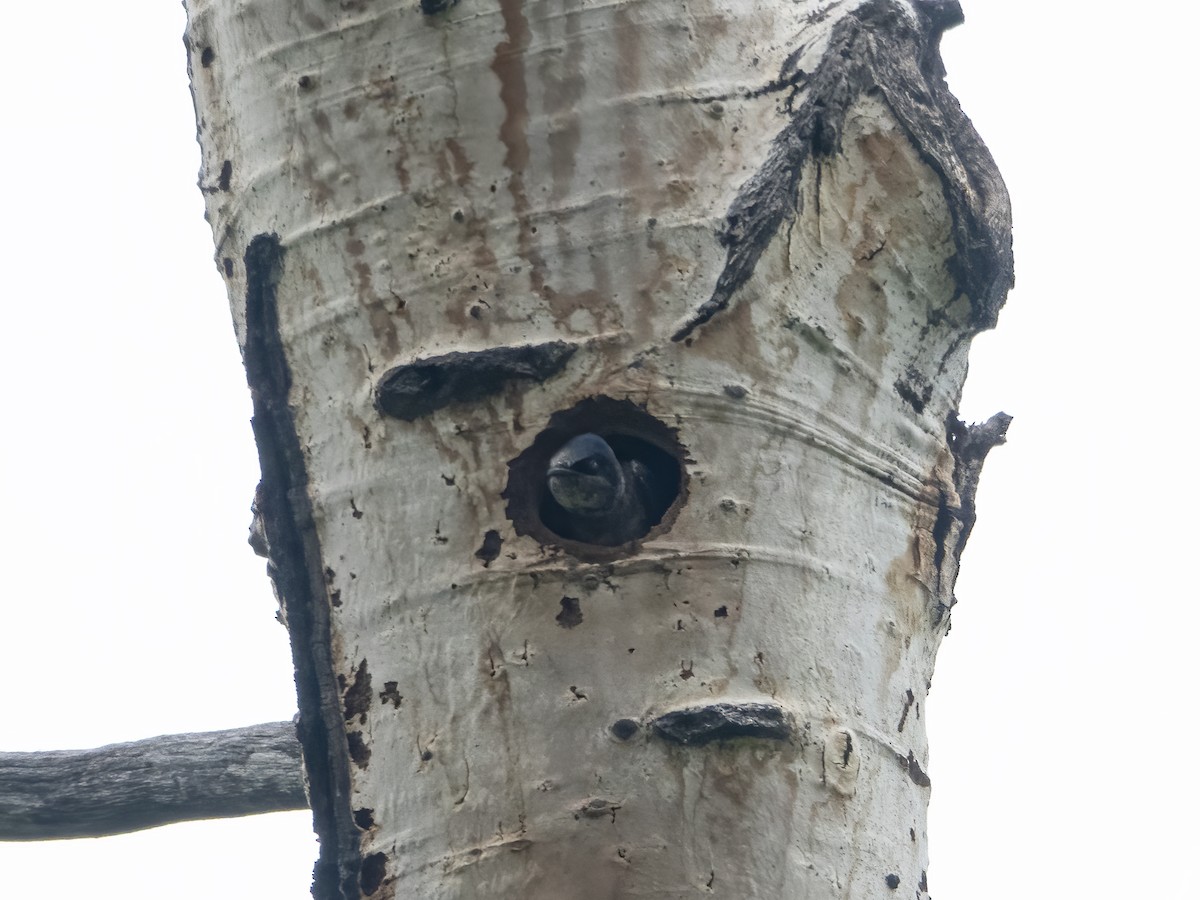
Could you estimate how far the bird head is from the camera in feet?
5.28

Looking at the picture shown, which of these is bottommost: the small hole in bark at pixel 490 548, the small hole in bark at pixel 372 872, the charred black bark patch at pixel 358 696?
the small hole in bark at pixel 372 872

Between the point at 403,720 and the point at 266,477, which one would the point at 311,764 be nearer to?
the point at 403,720

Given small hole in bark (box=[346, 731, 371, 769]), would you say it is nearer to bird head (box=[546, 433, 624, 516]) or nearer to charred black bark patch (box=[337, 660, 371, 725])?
charred black bark patch (box=[337, 660, 371, 725])

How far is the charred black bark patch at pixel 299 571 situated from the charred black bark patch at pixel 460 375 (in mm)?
156

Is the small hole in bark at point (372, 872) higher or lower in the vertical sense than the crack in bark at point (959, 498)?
lower

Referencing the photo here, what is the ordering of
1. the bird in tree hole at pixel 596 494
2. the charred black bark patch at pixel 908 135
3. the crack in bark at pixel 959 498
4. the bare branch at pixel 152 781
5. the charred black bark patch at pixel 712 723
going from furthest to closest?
the bare branch at pixel 152 781 < the crack in bark at pixel 959 498 < the charred black bark patch at pixel 908 135 < the bird in tree hole at pixel 596 494 < the charred black bark patch at pixel 712 723

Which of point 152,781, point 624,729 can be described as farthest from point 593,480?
point 152,781

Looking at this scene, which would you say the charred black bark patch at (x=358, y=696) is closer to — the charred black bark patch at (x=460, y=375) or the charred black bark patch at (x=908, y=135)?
the charred black bark patch at (x=460, y=375)

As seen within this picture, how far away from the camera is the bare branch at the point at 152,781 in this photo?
2832mm

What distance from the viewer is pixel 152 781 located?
286cm

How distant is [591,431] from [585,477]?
6 cm

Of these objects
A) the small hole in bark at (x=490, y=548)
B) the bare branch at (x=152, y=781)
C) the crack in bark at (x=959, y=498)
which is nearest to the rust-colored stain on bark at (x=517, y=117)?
the small hole in bark at (x=490, y=548)

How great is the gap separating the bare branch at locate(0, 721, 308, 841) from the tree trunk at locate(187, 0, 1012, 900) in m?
1.22

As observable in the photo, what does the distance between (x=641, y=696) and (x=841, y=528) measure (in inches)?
12.4
